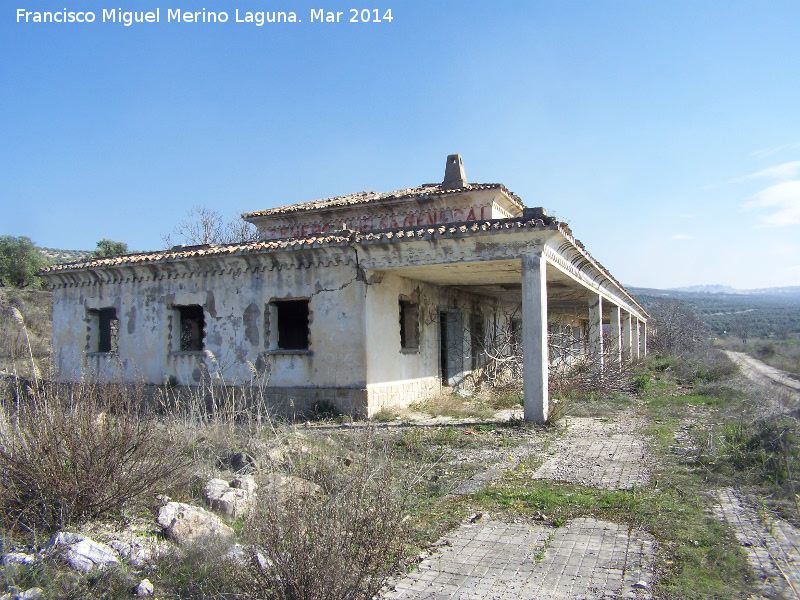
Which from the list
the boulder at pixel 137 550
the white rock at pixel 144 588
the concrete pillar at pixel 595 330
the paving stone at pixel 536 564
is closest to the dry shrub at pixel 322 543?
the paving stone at pixel 536 564

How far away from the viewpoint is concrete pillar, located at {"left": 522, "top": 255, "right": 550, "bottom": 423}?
1076 centimetres

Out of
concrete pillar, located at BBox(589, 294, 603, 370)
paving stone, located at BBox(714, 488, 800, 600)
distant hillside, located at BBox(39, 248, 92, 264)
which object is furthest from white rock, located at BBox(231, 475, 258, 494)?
distant hillside, located at BBox(39, 248, 92, 264)

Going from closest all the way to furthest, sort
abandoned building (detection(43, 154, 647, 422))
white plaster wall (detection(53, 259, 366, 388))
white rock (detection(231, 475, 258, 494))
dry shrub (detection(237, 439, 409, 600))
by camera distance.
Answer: dry shrub (detection(237, 439, 409, 600))
white rock (detection(231, 475, 258, 494))
abandoned building (detection(43, 154, 647, 422))
white plaster wall (detection(53, 259, 366, 388))

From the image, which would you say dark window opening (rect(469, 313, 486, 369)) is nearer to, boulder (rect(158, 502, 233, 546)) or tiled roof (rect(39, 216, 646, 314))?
tiled roof (rect(39, 216, 646, 314))

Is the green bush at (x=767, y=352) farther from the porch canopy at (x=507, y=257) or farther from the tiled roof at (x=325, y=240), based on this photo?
the tiled roof at (x=325, y=240)

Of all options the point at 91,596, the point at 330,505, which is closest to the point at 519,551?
the point at 330,505

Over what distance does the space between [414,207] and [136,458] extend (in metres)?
12.1

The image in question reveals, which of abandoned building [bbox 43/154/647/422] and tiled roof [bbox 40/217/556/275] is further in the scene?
abandoned building [bbox 43/154/647/422]

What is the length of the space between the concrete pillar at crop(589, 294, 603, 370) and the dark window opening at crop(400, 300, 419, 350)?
15.3ft

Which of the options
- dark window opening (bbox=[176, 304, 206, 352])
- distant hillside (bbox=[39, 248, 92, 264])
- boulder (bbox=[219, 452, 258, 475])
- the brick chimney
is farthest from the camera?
distant hillside (bbox=[39, 248, 92, 264])

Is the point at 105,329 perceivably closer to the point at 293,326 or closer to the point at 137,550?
the point at 293,326

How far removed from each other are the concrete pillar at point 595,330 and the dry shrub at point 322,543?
1259 centimetres

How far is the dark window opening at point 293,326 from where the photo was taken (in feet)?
47.2

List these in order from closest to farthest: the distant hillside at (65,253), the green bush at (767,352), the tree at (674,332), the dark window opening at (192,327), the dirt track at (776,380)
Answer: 1. the dirt track at (776,380)
2. the dark window opening at (192,327)
3. the tree at (674,332)
4. the green bush at (767,352)
5. the distant hillside at (65,253)
